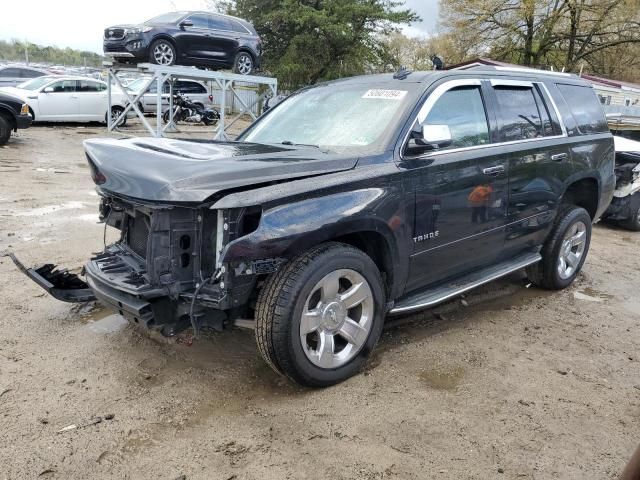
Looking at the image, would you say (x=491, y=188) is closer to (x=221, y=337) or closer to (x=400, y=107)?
(x=400, y=107)

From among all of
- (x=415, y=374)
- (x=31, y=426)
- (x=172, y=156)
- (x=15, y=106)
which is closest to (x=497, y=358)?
(x=415, y=374)

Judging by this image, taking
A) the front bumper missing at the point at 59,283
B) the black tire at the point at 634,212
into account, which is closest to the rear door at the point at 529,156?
the front bumper missing at the point at 59,283

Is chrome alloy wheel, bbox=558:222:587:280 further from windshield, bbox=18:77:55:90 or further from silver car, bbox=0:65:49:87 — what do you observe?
silver car, bbox=0:65:49:87

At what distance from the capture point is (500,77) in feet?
14.7

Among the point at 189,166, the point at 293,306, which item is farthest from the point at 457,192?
the point at 189,166

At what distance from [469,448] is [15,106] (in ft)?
43.0

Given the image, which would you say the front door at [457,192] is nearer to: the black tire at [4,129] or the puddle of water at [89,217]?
the puddle of water at [89,217]

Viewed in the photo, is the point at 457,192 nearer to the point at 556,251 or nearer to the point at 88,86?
the point at 556,251

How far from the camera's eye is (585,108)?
17.6 feet

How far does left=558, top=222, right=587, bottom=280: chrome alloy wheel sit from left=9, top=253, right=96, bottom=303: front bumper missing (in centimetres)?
419

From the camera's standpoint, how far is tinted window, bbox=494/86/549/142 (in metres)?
4.38

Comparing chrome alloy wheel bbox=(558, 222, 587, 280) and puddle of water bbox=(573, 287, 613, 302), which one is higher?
chrome alloy wheel bbox=(558, 222, 587, 280)

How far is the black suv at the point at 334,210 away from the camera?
2.98 meters

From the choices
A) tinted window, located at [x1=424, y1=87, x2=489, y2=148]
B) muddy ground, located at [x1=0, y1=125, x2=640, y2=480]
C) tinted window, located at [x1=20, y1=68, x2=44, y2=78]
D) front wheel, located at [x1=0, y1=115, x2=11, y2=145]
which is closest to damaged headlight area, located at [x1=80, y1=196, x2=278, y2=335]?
muddy ground, located at [x1=0, y1=125, x2=640, y2=480]
